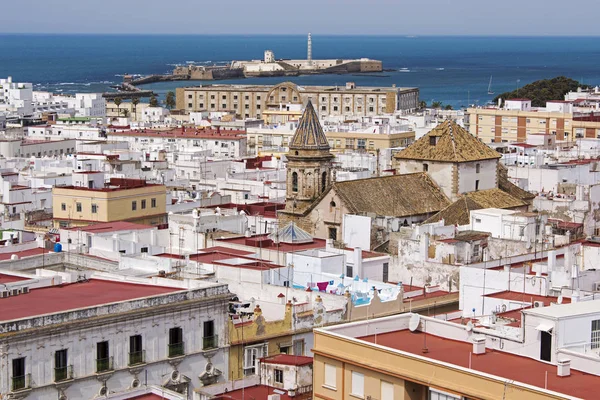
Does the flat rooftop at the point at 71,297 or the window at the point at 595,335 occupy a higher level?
the window at the point at 595,335

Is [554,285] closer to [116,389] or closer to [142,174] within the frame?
[116,389]

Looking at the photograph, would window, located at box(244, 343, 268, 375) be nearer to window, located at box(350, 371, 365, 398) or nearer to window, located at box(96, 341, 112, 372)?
window, located at box(96, 341, 112, 372)

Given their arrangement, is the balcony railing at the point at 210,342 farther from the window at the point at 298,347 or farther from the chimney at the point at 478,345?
the chimney at the point at 478,345

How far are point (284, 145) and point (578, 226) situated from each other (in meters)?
42.5

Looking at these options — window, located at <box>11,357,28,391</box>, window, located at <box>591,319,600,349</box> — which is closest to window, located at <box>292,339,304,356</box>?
window, located at <box>11,357,28,391</box>

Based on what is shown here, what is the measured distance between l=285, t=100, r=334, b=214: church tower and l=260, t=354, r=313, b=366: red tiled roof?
19463 mm

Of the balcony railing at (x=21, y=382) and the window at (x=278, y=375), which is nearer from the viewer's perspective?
the balcony railing at (x=21, y=382)

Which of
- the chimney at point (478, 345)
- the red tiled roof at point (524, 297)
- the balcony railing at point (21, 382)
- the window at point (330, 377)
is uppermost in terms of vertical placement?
the chimney at point (478, 345)

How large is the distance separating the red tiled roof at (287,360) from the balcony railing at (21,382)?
15.8ft

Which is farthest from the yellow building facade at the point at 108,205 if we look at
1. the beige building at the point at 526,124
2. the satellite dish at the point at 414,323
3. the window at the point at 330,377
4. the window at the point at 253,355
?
the beige building at the point at 526,124

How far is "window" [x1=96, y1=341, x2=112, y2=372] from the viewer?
27.3 meters

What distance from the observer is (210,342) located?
2930 centimetres

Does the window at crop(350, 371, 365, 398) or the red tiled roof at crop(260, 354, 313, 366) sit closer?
the window at crop(350, 371, 365, 398)

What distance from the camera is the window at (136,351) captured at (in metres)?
27.8
